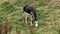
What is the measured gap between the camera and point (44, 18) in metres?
11.9

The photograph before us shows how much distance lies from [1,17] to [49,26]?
329 cm

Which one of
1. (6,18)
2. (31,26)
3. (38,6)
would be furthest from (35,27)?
(38,6)

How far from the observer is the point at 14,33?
10.4m

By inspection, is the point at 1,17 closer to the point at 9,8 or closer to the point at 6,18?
the point at 6,18

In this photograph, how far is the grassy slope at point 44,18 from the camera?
417 inches

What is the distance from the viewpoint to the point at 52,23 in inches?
436

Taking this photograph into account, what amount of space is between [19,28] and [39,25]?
109cm

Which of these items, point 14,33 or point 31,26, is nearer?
point 14,33

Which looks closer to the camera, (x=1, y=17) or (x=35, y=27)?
(x=35, y=27)

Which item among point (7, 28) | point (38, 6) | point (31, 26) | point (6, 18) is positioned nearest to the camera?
point (7, 28)

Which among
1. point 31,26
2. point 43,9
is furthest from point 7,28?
point 43,9

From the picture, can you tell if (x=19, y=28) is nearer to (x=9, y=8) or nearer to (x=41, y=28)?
(x=41, y=28)

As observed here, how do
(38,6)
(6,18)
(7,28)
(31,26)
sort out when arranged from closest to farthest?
(7,28) < (31,26) < (6,18) < (38,6)

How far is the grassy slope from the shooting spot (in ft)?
34.7
